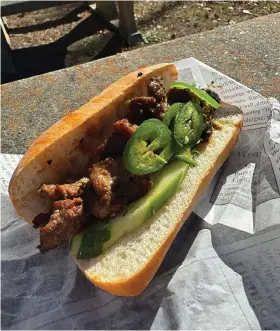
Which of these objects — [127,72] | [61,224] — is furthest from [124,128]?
[127,72]

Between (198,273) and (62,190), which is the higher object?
(62,190)

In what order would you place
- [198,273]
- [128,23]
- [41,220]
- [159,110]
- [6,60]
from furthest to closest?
[128,23] → [6,60] → [159,110] → [41,220] → [198,273]

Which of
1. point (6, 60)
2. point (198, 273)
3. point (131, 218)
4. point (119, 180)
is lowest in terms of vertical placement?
point (6, 60)

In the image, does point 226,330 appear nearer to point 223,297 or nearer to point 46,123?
point 223,297

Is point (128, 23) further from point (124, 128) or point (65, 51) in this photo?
point (124, 128)

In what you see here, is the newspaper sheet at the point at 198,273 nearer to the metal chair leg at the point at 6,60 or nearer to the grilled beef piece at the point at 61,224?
the grilled beef piece at the point at 61,224

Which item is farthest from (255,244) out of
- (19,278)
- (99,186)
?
(19,278)
